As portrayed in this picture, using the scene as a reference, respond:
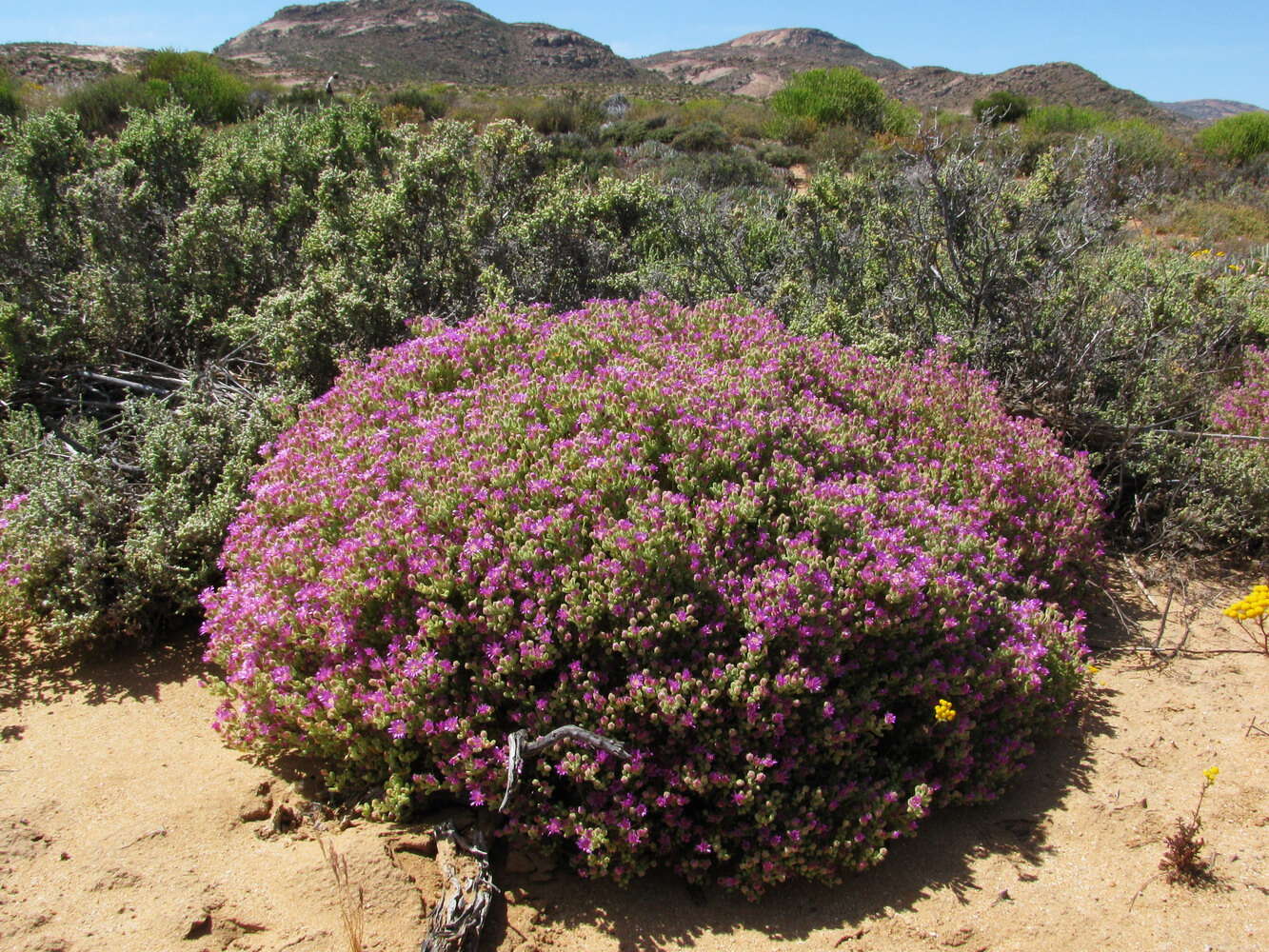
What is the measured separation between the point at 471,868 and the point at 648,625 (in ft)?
2.97

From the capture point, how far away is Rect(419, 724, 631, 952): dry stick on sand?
2314 mm

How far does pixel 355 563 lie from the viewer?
9.58ft

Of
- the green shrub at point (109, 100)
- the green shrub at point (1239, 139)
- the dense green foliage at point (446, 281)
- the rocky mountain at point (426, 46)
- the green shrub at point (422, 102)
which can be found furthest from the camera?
the rocky mountain at point (426, 46)

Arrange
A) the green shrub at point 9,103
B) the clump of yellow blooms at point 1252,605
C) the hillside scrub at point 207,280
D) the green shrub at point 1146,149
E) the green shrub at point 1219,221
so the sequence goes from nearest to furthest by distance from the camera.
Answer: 1. the clump of yellow blooms at point 1252,605
2. the hillside scrub at point 207,280
3. the green shrub at point 1219,221
4. the green shrub at point 1146,149
5. the green shrub at point 9,103

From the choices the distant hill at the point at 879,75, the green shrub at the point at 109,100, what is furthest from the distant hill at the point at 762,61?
the green shrub at the point at 109,100

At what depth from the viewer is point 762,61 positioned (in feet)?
274

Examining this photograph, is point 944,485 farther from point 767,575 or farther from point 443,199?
point 443,199

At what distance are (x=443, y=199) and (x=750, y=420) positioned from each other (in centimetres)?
362

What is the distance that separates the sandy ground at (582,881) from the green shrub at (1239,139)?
22336mm

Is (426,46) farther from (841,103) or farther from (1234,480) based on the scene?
(1234,480)

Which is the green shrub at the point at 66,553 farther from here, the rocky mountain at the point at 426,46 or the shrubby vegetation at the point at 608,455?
the rocky mountain at the point at 426,46

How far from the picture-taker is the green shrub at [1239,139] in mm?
20094

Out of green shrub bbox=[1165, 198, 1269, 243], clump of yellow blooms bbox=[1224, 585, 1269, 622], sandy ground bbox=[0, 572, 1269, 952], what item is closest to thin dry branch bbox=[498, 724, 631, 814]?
sandy ground bbox=[0, 572, 1269, 952]

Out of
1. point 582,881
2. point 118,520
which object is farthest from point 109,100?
point 582,881
